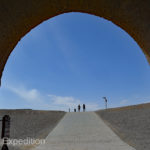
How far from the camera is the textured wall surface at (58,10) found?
8.23 feet

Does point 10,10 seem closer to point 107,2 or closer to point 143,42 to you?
point 107,2

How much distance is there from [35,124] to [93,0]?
1215 centimetres

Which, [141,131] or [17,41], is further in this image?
[141,131]

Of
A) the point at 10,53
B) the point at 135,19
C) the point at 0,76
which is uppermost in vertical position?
the point at 135,19

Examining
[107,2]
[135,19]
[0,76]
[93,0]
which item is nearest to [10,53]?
[0,76]

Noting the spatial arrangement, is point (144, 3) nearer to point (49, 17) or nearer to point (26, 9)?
point (49, 17)

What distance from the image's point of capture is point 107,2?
2605 mm

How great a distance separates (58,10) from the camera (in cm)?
281

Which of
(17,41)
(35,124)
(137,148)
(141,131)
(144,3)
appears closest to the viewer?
(144,3)

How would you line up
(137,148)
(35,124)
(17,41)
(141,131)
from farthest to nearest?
(35,124), (141,131), (137,148), (17,41)

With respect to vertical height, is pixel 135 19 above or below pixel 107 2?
below

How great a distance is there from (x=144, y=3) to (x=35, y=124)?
12513 mm

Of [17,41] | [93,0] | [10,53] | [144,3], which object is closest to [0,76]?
[10,53]

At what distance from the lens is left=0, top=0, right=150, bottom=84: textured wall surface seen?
2.51 m
